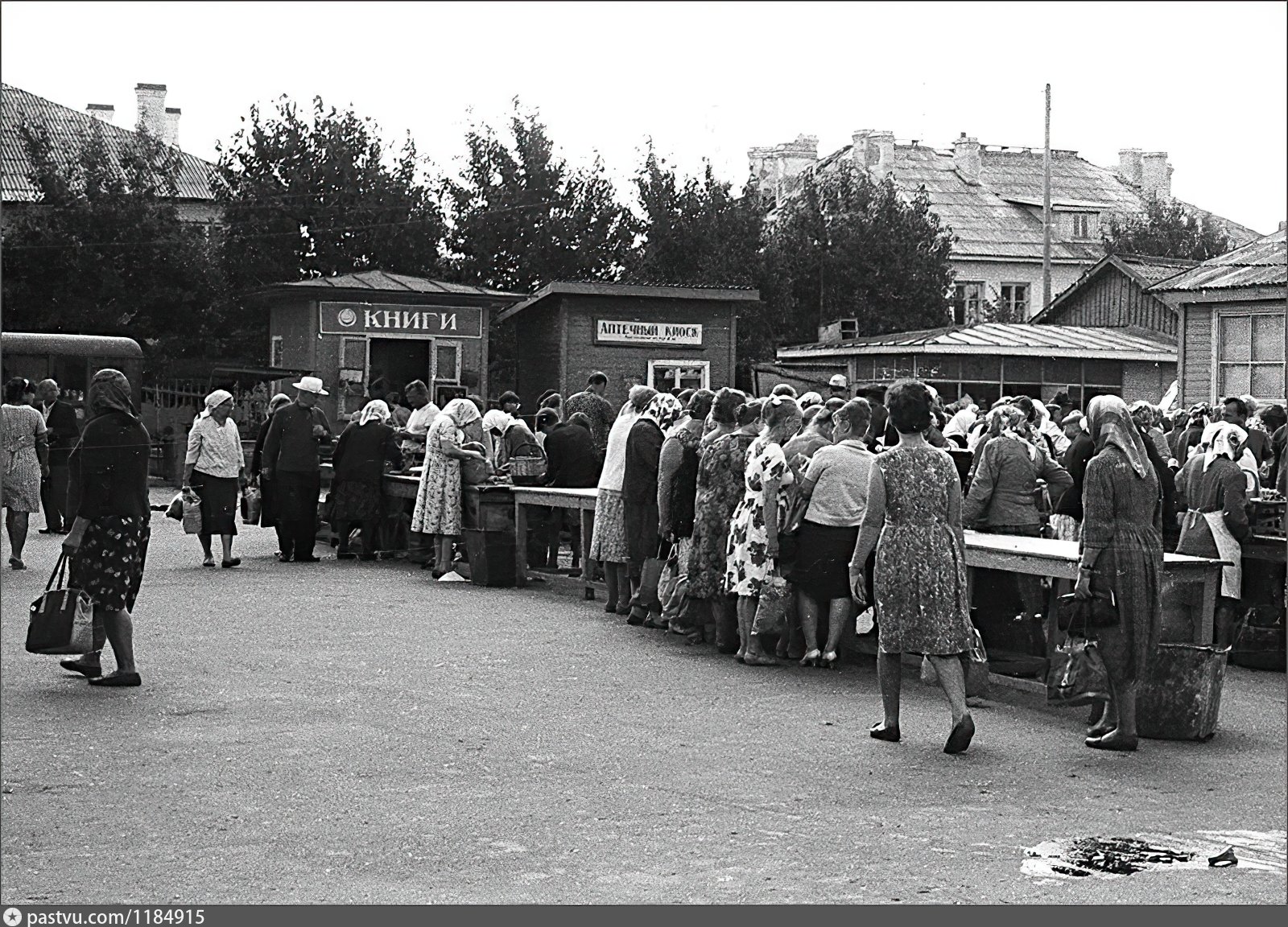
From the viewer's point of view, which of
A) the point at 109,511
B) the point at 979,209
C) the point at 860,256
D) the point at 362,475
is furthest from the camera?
the point at 979,209

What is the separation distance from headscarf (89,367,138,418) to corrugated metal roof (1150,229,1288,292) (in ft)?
28.0

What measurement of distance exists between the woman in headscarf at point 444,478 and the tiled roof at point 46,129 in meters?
8.17

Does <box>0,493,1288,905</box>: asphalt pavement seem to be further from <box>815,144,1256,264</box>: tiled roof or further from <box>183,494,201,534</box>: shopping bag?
<box>815,144,1256,264</box>: tiled roof

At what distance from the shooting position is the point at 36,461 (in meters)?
9.57

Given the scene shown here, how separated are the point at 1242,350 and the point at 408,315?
9.34m

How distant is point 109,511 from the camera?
8578 mm

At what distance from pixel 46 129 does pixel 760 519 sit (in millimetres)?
5251

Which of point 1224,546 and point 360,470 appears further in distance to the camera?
point 360,470

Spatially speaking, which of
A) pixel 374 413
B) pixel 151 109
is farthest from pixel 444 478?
pixel 151 109

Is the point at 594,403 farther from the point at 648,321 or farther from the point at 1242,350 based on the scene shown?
the point at 648,321

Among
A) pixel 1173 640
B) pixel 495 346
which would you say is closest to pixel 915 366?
pixel 495 346

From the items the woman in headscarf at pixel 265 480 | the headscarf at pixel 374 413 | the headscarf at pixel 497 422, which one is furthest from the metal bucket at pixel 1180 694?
the headscarf at pixel 374 413

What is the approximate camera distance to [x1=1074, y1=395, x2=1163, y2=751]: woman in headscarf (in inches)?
306

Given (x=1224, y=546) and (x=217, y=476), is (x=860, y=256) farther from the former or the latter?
(x=1224, y=546)
